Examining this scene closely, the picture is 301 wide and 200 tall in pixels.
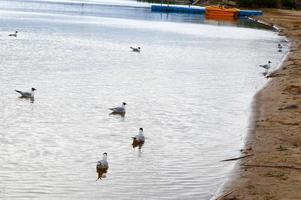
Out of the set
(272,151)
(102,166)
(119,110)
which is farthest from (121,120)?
(272,151)

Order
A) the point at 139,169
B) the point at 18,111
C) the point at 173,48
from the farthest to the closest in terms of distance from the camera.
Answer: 1. the point at 173,48
2. the point at 18,111
3. the point at 139,169

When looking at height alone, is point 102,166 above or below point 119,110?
above

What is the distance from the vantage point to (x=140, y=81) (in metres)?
29.9

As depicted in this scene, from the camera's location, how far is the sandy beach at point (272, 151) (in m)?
12.1

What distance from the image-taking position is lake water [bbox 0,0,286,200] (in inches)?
520

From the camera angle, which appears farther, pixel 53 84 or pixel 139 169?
pixel 53 84

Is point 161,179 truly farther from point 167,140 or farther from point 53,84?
point 53,84

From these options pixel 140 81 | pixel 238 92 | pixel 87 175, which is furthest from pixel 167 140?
pixel 140 81

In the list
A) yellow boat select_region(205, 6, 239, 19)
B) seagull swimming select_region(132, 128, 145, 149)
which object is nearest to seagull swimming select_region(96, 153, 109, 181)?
seagull swimming select_region(132, 128, 145, 149)

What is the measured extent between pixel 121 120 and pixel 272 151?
658cm

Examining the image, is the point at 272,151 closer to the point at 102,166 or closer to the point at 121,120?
the point at 102,166

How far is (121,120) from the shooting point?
20203 millimetres

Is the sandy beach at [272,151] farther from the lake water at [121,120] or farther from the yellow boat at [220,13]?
the yellow boat at [220,13]

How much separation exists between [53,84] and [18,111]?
662cm
